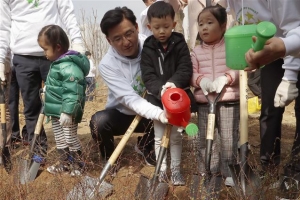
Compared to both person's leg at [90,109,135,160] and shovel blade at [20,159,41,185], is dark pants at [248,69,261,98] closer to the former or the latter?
person's leg at [90,109,135,160]

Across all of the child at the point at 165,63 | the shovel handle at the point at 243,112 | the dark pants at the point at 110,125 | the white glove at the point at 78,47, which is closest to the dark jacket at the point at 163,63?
the child at the point at 165,63

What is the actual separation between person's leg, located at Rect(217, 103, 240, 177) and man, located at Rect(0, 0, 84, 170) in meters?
1.54

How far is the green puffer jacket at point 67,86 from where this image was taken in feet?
10.9

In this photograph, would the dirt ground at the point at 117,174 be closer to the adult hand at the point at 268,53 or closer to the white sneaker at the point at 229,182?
the white sneaker at the point at 229,182

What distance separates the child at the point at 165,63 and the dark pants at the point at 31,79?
1159 mm

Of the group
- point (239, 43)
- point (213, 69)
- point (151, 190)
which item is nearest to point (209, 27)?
point (213, 69)

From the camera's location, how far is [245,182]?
276 centimetres

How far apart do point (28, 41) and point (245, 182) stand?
2304 millimetres

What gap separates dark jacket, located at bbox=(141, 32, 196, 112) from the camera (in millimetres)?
3111

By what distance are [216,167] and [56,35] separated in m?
1.63

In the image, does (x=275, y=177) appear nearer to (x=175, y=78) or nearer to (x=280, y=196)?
(x=280, y=196)

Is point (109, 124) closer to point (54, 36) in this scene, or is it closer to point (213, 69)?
point (54, 36)

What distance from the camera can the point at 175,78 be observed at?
3.05 m

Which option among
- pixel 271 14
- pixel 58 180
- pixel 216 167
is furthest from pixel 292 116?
pixel 58 180
